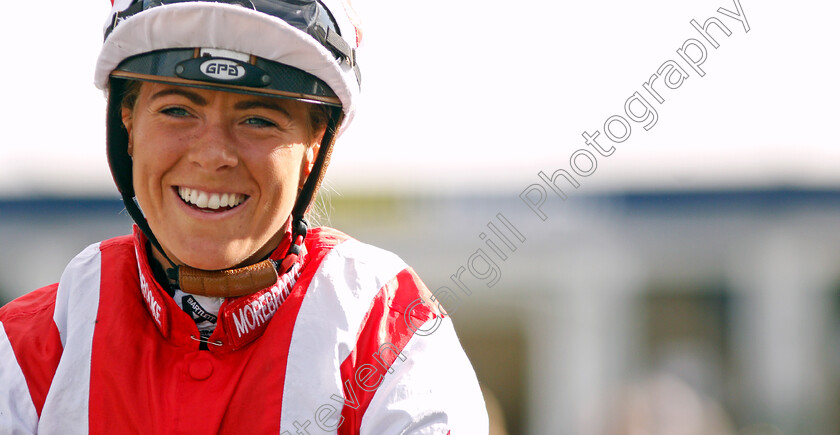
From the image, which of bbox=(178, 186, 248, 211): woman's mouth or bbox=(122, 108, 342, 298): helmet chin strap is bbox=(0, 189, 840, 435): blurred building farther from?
bbox=(178, 186, 248, 211): woman's mouth

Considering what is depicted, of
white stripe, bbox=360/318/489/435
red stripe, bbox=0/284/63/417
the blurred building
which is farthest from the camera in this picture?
the blurred building

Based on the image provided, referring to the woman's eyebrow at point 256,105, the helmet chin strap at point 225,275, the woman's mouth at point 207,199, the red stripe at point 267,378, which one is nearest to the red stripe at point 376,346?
the red stripe at point 267,378

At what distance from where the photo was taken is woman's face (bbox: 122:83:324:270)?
2.03 meters

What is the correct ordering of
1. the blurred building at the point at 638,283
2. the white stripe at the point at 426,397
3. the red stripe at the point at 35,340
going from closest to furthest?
the white stripe at the point at 426,397 < the red stripe at the point at 35,340 < the blurred building at the point at 638,283

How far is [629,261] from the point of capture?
6887 millimetres

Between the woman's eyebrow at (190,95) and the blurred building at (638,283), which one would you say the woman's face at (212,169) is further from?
the blurred building at (638,283)

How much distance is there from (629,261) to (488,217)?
1266mm

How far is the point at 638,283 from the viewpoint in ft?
22.9

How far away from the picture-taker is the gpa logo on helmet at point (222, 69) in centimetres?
198

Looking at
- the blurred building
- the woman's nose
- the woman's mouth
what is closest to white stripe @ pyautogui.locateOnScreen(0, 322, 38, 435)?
the woman's mouth

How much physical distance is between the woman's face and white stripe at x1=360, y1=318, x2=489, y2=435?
521mm

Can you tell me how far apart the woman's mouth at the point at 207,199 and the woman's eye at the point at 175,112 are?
0.19 m

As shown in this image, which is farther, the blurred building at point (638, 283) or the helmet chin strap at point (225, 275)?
the blurred building at point (638, 283)

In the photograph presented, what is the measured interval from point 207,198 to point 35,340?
575 millimetres
